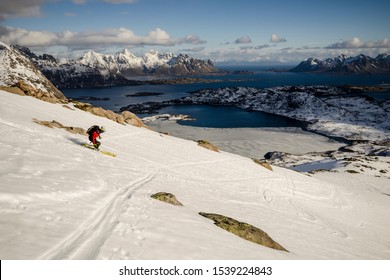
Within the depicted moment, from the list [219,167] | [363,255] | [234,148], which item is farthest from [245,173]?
[234,148]

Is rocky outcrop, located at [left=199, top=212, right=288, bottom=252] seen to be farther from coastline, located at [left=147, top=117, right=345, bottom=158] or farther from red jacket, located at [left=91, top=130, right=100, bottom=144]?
coastline, located at [left=147, top=117, right=345, bottom=158]

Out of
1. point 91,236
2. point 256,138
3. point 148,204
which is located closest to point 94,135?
point 148,204

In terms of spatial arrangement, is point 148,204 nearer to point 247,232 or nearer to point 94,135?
point 247,232

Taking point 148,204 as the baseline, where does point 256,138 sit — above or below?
below

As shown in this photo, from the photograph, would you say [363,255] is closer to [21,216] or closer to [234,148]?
[21,216]

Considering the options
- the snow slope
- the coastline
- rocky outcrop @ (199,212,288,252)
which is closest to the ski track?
the snow slope

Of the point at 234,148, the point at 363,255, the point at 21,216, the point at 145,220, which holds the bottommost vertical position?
the point at 234,148

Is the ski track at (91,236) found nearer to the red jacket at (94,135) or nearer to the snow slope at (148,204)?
the snow slope at (148,204)
